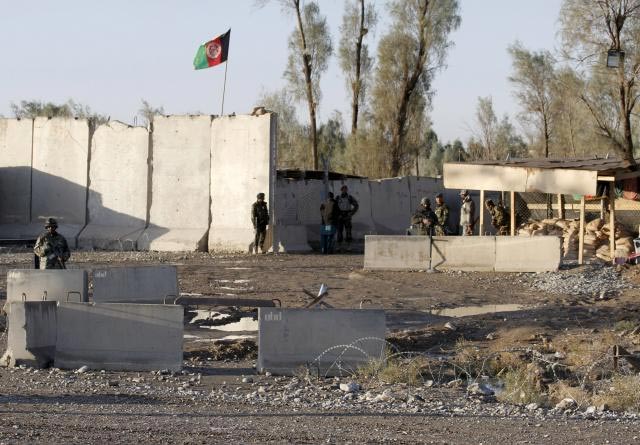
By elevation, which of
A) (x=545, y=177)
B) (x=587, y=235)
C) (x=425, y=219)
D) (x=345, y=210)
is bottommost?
(x=587, y=235)

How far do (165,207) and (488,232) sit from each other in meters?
11.4

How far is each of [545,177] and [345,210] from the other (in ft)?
26.4

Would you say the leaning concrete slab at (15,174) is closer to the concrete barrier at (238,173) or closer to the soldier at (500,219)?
the concrete barrier at (238,173)

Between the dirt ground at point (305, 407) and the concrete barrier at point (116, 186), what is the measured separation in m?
12.5

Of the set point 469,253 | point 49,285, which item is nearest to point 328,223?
point 469,253

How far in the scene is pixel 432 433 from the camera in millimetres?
8984

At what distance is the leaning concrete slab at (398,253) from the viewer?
987 inches

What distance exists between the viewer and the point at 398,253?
991 inches

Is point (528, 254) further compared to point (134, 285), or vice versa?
point (528, 254)

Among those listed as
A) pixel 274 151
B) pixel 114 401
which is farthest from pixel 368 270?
pixel 114 401

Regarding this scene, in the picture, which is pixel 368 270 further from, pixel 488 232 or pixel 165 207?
pixel 488 232

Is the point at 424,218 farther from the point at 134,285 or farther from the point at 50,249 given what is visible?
the point at 50,249

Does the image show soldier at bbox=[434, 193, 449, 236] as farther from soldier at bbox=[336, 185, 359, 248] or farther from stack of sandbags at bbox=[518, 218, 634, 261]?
soldier at bbox=[336, 185, 359, 248]

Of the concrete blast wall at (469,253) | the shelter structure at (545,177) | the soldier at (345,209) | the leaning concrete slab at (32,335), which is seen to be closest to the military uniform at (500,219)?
the shelter structure at (545,177)
